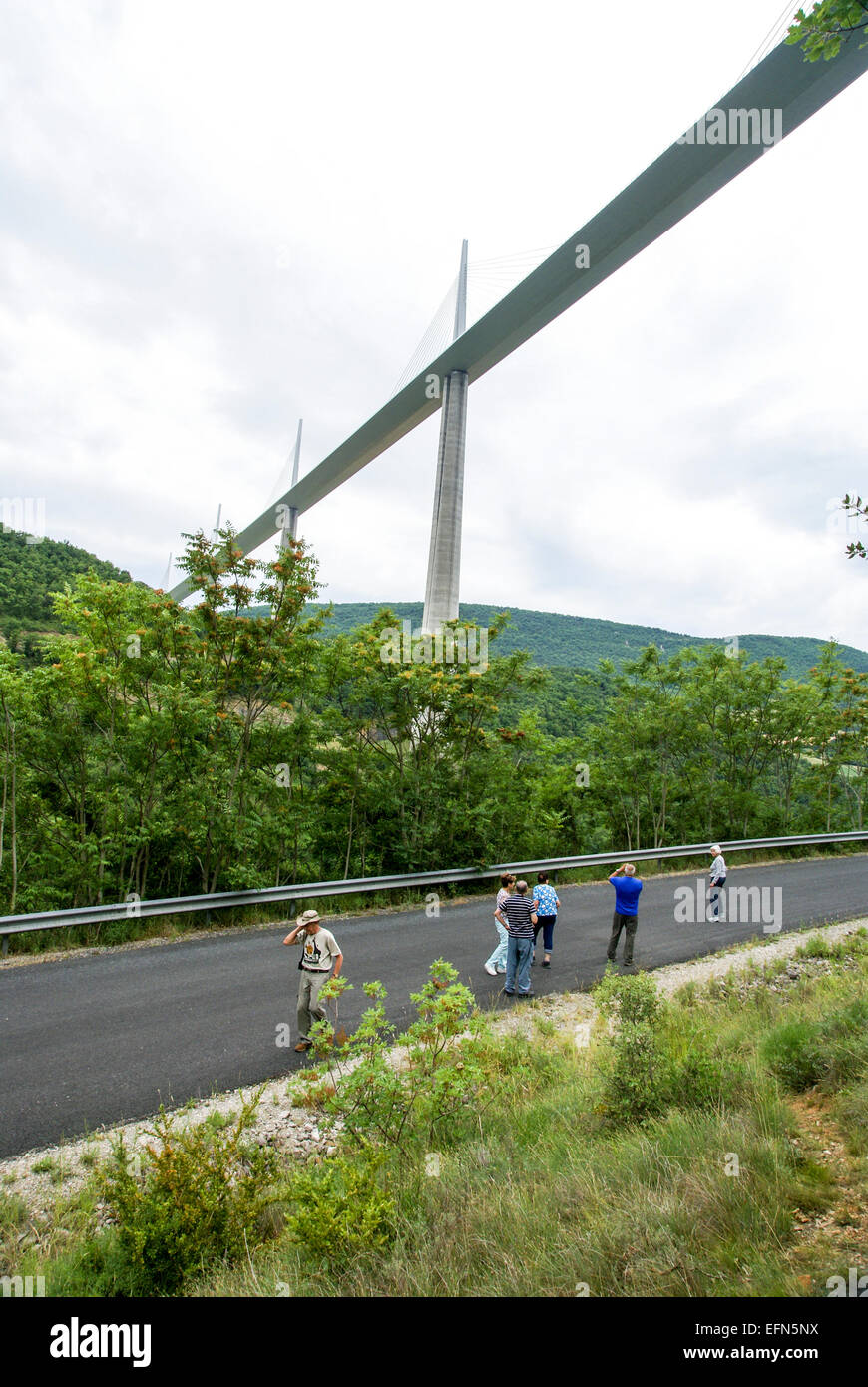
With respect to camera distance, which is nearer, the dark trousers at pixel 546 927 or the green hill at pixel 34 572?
the dark trousers at pixel 546 927

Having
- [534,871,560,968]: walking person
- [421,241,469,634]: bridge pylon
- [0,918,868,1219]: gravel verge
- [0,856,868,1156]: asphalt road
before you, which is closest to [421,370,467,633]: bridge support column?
[421,241,469,634]: bridge pylon

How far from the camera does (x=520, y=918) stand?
820cm

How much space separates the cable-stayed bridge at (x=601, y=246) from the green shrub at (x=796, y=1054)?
1434cm

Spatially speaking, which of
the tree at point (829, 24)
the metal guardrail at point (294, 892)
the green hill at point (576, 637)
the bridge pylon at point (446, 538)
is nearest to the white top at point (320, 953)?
the metal guardrail at point (294, 892)

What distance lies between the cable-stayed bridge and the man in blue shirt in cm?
1161

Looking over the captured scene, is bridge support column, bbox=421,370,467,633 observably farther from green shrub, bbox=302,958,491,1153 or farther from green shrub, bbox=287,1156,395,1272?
green shrub, bbox=287,1156,395,1272

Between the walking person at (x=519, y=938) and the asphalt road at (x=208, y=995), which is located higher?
the walking person at (x=519, y=938)

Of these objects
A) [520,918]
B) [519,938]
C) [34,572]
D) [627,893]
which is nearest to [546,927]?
[627,893]

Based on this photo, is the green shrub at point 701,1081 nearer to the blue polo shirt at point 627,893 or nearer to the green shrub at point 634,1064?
the green shrub at point 634,1064

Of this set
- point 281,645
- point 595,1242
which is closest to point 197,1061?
point 595,1242

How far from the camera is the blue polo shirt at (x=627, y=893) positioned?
9.21m

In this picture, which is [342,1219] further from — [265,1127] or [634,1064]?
[634,1064]

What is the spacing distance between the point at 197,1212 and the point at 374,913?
8.41 meters
